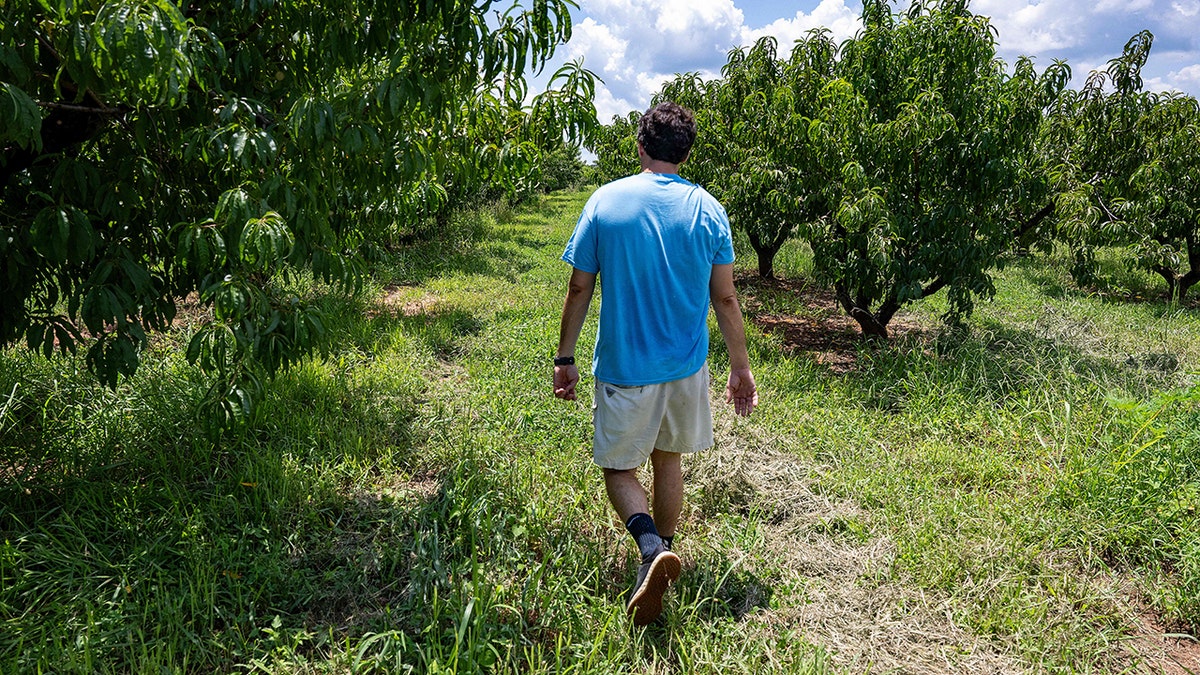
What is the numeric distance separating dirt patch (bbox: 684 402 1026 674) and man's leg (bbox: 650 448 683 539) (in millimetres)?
448

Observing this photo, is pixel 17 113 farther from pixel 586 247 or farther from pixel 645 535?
pixel 645 535

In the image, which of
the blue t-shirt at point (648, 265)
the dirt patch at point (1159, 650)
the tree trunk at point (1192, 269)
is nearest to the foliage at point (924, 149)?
the dirt patch at point (1159, 650)

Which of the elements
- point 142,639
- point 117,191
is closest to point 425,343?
point 117,191

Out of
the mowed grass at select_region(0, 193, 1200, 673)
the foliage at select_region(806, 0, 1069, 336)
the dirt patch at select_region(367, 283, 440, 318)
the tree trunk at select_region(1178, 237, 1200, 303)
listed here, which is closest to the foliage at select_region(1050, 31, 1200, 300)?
the tree trunk at select_region(1178, 237, 1200, 303)

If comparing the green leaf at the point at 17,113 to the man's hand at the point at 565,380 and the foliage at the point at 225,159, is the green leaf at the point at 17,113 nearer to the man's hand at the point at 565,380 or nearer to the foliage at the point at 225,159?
the foliage at the point at 225,159

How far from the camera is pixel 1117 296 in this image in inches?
388

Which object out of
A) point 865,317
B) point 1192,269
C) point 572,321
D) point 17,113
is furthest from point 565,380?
point 1192,269

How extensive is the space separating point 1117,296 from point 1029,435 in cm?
795

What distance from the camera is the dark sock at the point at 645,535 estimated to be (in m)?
2.22

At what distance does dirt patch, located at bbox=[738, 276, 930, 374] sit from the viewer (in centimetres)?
610

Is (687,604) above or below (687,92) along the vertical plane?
below

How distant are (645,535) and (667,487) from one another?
0.27m

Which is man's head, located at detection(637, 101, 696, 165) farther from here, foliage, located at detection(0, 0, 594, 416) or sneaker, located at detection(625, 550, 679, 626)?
sneaker, located at detection(625, 550, 679, 626)

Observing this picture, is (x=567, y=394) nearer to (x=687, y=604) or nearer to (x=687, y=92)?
(x=687, y=604)
